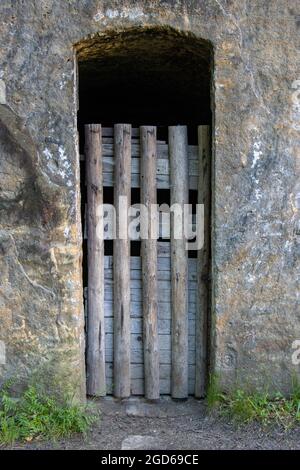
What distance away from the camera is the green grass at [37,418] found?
3549 mm

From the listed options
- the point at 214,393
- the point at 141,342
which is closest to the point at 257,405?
the point at 214,393

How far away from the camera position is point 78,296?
→ 3734mm

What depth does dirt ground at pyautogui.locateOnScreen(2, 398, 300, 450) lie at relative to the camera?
3.53m

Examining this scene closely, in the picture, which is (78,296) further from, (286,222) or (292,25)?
(292,25)

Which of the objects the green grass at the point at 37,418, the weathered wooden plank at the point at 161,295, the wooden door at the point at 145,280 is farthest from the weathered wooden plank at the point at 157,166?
the green grass at the point at 37,418

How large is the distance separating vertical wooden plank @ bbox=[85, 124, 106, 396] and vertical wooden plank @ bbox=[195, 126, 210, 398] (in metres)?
0.73

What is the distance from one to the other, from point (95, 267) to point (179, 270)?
63 cm

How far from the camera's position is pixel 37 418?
11.9 feet

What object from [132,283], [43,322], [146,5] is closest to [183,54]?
[146,5]

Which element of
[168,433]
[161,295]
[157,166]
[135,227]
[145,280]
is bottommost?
Answer: [168,433]

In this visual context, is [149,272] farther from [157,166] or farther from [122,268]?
[157,166]

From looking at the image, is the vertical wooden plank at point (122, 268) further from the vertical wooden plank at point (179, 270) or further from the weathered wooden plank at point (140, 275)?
the vertical wooden plank at point (179, 270)

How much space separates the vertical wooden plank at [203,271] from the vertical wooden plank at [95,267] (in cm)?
73

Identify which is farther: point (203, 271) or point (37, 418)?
point (203, 271)
